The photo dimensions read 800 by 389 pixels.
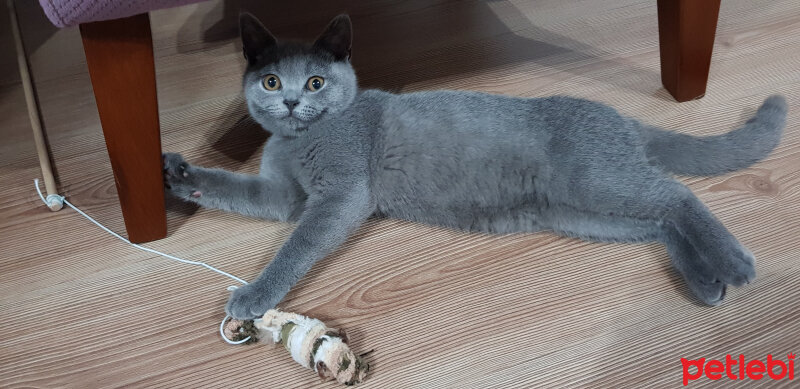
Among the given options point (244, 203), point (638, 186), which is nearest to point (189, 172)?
point (244, 203)

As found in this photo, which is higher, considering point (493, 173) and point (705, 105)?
point (493, 173)

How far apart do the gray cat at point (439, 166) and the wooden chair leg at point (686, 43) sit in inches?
9.4

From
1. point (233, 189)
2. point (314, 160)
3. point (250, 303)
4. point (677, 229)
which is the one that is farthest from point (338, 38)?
point (677, 229)

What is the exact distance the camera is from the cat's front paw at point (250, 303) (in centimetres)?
95

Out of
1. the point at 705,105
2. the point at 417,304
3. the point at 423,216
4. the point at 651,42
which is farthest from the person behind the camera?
the point at 651,42

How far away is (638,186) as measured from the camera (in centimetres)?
102

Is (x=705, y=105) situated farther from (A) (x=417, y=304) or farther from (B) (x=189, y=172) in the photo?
(B) (x=189, y=172)

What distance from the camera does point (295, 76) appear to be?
1061 millimetres

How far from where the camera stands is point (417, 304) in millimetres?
1005

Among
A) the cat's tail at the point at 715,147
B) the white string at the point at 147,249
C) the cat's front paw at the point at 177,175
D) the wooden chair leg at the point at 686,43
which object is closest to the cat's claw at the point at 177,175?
the cat's front paw at the point at 177,175

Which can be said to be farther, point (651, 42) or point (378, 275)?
point (651, 42)

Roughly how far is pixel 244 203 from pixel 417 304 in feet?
1.16

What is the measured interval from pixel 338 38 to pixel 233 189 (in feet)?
1.02

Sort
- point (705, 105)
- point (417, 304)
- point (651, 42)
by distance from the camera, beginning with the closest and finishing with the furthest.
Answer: point (417, 304) < point (705, 105) < point (651, 42)
